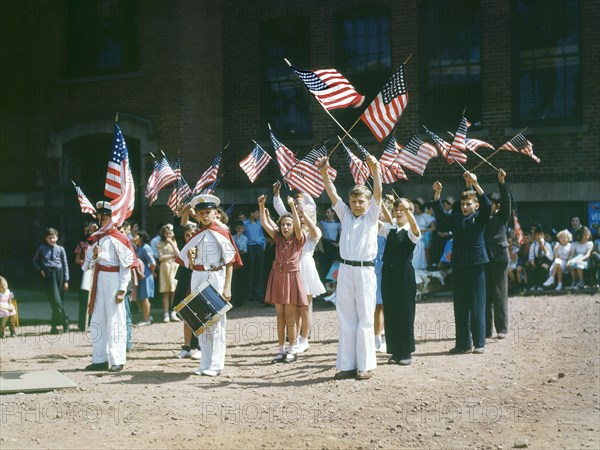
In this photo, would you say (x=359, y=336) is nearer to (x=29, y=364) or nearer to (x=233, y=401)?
(x=233, y=401)

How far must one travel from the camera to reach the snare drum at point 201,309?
31.0 ft

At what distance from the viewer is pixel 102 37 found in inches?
824

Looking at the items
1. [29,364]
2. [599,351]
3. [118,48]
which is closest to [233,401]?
[29,364]

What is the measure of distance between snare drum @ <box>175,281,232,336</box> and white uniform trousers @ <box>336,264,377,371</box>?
130 cm

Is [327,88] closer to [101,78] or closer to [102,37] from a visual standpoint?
[101,78]

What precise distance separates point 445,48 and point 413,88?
1.12m

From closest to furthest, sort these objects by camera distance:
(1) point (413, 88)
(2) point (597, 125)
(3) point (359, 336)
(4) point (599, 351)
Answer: (3) point (359, 336) → (4) point (599, 351) → (2) point (597, 125) → (1) point (413, 88)

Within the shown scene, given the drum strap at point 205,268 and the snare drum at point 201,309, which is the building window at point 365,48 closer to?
the drum strap at point 205,268

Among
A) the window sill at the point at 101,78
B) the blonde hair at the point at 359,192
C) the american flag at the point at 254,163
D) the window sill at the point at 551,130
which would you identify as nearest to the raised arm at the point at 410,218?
the blonde hair at the point at 359,192

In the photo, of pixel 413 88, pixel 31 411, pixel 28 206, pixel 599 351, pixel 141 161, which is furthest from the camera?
pixel 28 206

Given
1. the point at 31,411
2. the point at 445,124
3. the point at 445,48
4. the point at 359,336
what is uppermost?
the point at 445,48

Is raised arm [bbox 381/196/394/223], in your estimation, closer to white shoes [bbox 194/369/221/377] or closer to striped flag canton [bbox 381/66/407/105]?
striped flag canton [bbox 381/66/407/105]

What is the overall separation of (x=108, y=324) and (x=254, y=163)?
4.66 metres

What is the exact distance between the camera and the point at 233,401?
830cm
